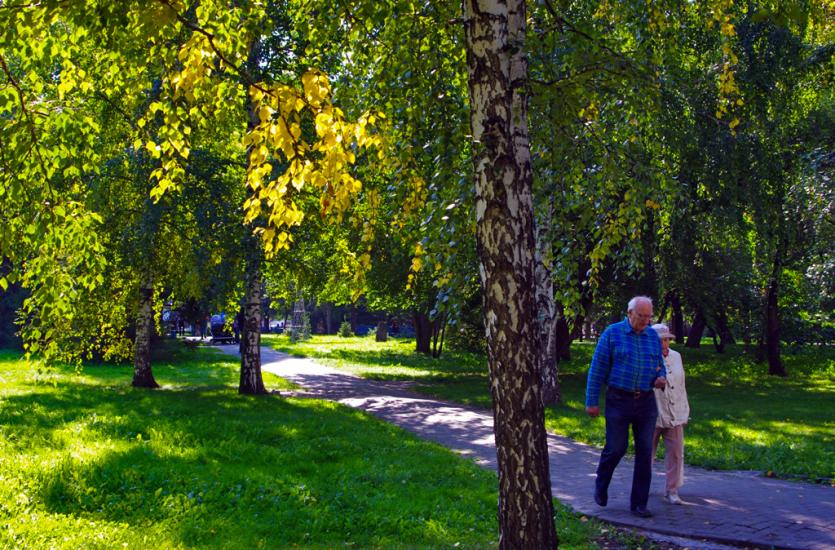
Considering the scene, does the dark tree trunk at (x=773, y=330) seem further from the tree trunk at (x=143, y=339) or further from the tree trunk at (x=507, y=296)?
the tree trunk at (x=507, y=296)

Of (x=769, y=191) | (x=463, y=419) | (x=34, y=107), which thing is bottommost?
(x=463, y=419)

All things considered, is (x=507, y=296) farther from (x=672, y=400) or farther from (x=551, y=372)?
(x=551, y=372)

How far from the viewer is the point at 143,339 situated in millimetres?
19594

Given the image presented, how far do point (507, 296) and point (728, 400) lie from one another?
16890 millimetres

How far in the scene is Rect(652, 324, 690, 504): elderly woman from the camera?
788 cm

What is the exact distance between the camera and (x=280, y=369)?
94.9ft

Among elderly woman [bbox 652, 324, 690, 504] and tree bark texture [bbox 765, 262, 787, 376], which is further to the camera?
tree bark texture [bbox 765, 262, 787, 376]

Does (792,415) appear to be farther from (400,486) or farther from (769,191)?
(400,486)

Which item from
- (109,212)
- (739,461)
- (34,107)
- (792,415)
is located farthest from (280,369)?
(34,107)

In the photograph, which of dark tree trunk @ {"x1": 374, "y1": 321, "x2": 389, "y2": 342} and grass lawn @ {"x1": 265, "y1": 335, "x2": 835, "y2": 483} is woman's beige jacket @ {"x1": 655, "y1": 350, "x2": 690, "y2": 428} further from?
dark tree trunk @ {"x1": 374, "y1": 321, "x2": 389, "y2": 342}

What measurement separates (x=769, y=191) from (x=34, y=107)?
13626 millimetres

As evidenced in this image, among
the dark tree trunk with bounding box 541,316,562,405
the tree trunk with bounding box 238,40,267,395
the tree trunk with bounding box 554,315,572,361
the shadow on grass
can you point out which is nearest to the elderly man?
the shadow on grass

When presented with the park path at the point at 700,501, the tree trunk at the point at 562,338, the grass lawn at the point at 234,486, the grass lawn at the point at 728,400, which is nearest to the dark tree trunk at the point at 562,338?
the tree trunk at the point at 562,338

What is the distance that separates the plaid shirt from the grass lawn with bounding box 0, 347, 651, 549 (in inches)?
50.2
